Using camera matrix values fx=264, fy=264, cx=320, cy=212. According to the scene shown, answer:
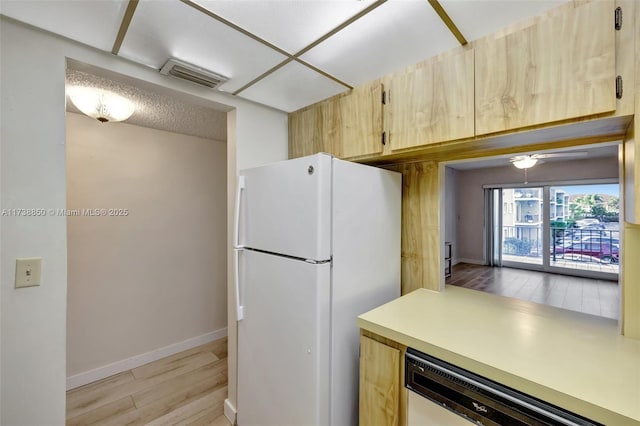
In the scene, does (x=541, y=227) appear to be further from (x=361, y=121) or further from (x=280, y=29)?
(x=280, y=29)

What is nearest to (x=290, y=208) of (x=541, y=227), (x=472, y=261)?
(x=472, y=261)

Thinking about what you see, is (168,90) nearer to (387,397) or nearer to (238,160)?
(238,160)

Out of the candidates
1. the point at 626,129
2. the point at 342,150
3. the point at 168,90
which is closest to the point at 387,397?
the point at 342,150

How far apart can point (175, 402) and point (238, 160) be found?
1.93 meters

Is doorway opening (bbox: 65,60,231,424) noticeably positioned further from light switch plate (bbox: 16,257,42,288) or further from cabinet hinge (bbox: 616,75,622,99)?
cabinet hinge (bbox: 616,75,622,99)

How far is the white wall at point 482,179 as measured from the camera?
4727 millimetres

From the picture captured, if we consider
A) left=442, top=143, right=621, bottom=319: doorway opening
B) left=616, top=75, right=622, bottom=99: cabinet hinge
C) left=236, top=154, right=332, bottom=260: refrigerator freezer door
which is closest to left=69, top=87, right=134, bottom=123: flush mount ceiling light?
left=236, top=154, right=332, bottom=260: refrigerator freezer door

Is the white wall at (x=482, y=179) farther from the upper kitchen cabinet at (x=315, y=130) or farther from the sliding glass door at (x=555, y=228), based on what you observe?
the upper kitchen cabinet at (x=315, y=130)

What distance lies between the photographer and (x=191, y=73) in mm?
1454

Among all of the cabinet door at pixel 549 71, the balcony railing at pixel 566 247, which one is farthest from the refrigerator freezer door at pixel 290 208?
the balcony railing at pixel 566 247

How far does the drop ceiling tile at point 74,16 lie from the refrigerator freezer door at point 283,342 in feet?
4.05

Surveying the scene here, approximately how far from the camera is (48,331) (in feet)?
3.92

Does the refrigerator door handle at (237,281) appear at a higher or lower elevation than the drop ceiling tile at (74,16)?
lower

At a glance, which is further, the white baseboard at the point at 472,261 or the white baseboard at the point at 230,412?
the white baseboard at the point at 472,261
